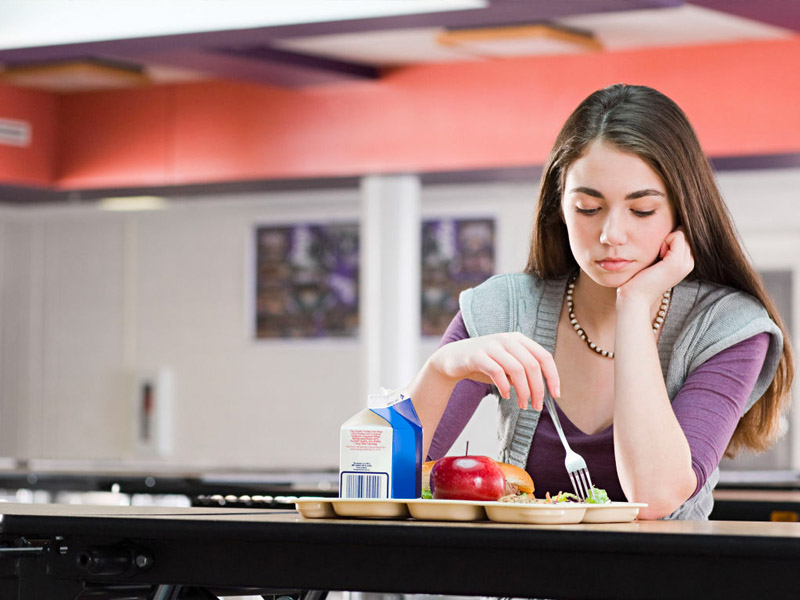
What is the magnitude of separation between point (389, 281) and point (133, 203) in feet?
6.68

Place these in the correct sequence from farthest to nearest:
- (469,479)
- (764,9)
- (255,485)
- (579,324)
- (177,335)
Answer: (177,335)
(764,9)
(255,485)
(579,324)
(469,479)

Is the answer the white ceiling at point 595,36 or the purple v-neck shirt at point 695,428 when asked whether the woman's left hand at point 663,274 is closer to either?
the purple v-neck shirt at point 695,428

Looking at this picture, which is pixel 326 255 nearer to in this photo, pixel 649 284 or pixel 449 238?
pixel 449 238

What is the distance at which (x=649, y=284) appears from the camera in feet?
6.30

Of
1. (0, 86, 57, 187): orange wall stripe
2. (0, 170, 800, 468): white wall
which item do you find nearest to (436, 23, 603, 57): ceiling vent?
(0, 170, 800, 468): white wall

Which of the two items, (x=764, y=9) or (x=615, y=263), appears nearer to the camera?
(x=615, y=263)

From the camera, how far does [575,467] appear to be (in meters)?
1.87

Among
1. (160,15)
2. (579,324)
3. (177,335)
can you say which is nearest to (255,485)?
(160,15)

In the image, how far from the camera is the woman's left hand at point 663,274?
1920mm

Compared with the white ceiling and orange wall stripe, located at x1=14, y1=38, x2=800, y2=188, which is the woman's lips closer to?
the white ceiling

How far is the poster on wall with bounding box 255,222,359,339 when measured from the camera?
29.3 ft

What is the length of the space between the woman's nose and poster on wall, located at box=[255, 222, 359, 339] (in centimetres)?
703

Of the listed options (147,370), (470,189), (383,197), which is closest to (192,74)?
(383,197)

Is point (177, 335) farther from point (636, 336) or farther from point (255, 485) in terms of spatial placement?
point (636, 336)
